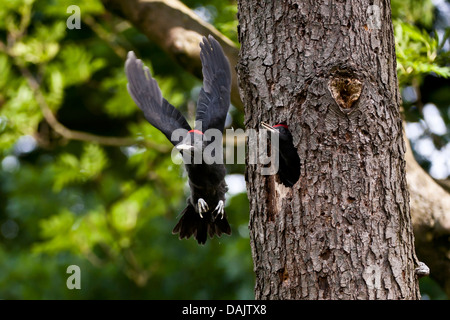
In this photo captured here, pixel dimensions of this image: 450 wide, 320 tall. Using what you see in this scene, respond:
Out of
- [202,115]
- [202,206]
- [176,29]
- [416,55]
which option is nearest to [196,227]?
[202,206]

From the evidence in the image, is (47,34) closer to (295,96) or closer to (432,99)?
(295,96)

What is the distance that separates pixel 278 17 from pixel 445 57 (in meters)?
1.69

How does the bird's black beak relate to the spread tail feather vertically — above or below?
above

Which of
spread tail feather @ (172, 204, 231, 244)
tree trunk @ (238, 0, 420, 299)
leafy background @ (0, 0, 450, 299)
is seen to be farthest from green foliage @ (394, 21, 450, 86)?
spread tail feather @ (172, 204, 231, 244)

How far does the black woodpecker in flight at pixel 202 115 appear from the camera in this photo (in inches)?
98.0

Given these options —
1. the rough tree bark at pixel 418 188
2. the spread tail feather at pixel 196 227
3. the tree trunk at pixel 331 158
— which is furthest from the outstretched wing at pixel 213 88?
the rough tree bark at pixel 418 188

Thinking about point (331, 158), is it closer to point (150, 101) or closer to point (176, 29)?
point (150, 101)

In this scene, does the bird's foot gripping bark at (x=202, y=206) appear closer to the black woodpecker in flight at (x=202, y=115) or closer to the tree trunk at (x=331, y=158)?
the black woodpecker in flight at (x=202, y=115)

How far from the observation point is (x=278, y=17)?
2.17 metres

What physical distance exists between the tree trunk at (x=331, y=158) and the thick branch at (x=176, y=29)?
3.82ft

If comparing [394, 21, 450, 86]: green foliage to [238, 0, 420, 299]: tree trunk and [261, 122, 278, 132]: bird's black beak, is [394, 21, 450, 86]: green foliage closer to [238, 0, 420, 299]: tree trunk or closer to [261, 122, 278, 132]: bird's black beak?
[238, 0, 420, 299]: tree trunk

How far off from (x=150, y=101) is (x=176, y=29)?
43.1 inches

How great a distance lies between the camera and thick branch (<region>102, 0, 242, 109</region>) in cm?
338
